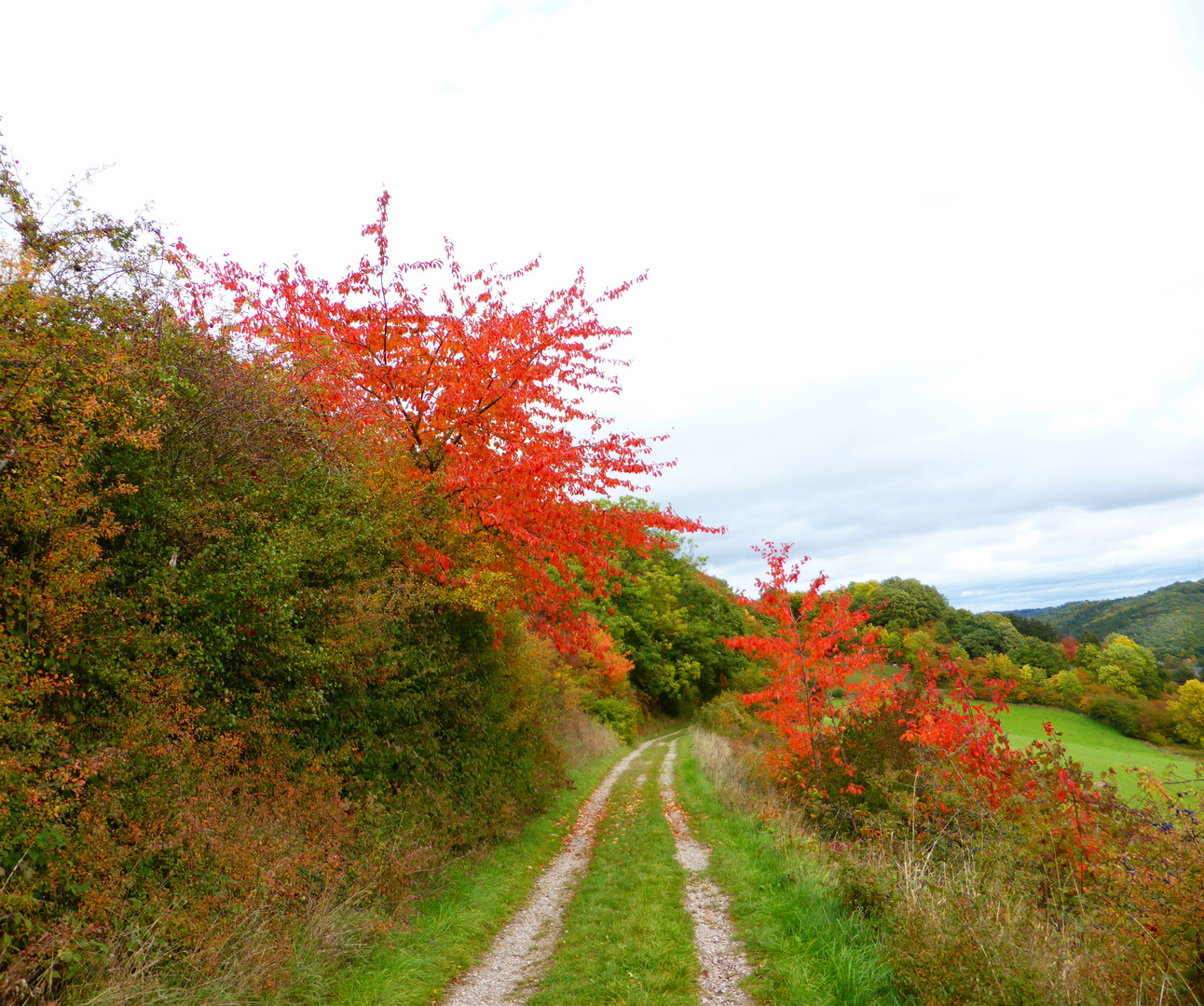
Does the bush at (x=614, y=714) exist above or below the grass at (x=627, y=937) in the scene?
below

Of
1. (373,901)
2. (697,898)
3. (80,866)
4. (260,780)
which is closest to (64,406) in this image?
(80,866)

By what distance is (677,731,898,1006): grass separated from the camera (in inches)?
177

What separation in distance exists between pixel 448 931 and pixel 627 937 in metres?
1.87

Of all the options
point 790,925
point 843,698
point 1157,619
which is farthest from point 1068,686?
point 790,925

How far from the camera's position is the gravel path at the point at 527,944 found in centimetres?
507

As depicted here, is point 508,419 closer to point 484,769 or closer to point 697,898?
point 484,769

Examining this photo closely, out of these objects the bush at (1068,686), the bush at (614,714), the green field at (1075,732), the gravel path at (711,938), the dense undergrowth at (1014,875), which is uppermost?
the dense undergrowth at (1014,875)

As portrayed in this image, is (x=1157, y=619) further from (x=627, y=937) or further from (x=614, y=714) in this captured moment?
(x=627, y=937)

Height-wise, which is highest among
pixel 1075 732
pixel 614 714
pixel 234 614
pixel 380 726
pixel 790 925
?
pixel 234 614

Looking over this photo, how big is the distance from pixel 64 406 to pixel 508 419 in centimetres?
554

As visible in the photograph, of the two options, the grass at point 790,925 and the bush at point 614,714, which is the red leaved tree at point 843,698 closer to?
the grass at point 790,925

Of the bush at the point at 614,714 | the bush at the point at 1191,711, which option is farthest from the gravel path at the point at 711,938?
the bush at the point at 1191,711

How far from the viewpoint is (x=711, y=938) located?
19.0ft

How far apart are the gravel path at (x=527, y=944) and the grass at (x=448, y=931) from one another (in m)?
0.14
